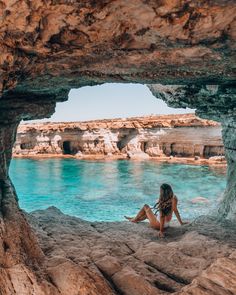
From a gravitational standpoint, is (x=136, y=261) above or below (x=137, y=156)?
above

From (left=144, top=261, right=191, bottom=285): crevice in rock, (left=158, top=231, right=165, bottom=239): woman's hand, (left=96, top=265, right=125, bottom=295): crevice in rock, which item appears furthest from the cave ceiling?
(left=158, top=231, right=165, bottom=239): woman's hand

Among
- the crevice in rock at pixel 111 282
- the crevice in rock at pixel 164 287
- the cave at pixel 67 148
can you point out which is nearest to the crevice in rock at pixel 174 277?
the crevice in rock at pixel 164 287

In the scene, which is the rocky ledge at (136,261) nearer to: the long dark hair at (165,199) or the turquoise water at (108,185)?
the long dark hair at (165,199)

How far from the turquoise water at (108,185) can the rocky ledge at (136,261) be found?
21.3ft

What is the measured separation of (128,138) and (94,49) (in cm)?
3559

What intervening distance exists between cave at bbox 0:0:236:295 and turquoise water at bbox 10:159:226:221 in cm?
865

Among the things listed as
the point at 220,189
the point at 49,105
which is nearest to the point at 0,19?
the point at 49,105

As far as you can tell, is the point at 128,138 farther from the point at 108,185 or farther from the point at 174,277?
the point at 174,277

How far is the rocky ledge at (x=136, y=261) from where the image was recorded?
3486mm

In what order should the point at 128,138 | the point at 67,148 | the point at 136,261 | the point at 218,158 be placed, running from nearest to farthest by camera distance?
the point at 136,261
the point at 218,158
the point at 128,138
the point at 67,148

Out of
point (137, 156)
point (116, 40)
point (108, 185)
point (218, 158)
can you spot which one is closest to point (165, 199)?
point (116, 40)

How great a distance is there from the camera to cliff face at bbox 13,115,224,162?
3441 cm

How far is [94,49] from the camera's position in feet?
13.3

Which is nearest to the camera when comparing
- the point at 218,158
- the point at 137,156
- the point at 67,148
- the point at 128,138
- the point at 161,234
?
the point at 161,234
